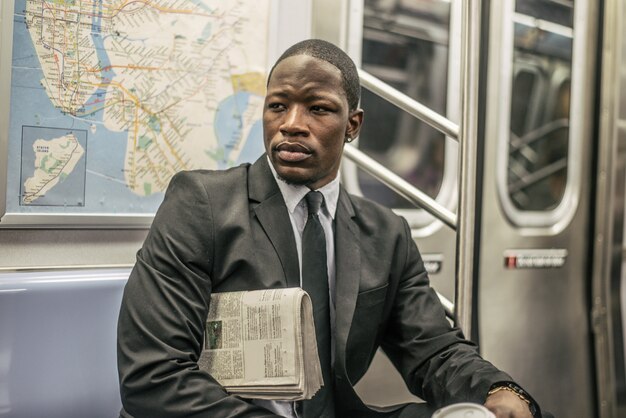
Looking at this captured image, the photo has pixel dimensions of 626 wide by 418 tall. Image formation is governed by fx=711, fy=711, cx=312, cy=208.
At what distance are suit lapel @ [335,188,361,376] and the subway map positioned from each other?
0.56m

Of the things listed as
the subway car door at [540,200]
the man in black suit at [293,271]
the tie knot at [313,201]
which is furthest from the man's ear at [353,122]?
the subway car door at [540,200]

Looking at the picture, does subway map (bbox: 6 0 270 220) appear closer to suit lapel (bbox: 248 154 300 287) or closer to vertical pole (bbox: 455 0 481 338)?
suit lapel (bbox: 248 154 300 287)

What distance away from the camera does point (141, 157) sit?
2338 mm

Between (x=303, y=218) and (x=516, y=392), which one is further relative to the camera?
(x=303, y=218)

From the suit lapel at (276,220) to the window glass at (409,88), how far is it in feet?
3.64

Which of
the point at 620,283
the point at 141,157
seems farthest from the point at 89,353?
the point at 620,283

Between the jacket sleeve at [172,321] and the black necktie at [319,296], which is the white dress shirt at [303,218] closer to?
the black necktie at [319,296]

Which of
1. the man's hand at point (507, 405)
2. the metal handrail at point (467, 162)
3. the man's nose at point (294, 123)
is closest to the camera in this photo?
the man's hand at point (507, 405)

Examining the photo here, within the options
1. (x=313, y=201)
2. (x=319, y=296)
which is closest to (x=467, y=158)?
(x=313, y=201)

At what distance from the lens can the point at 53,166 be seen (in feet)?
7.09

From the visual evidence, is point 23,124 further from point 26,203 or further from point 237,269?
point 237,269

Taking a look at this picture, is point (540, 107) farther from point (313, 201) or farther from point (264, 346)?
point (264, 346)

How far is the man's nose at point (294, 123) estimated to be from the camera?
6.42 feet

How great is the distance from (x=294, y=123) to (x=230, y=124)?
59cm
